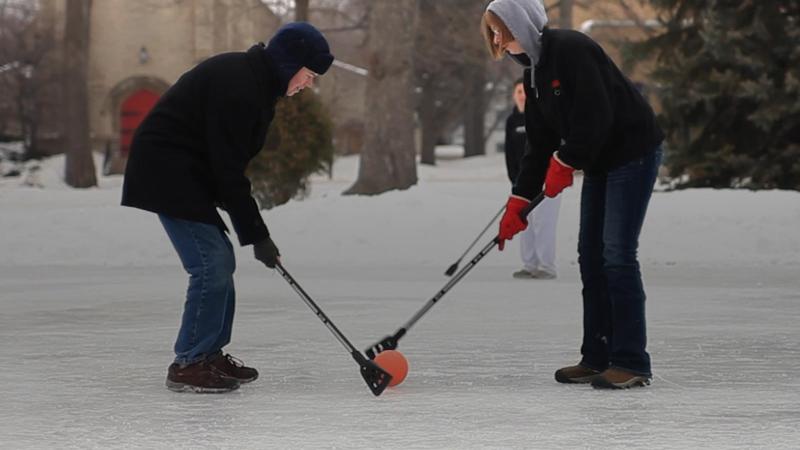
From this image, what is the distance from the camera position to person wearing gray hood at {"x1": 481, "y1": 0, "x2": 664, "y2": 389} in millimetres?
6496

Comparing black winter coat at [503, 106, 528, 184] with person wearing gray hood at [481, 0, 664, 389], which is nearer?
person wearing gray hood at [481, 0, 664, 389]

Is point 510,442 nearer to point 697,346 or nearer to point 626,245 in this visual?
point 626,245

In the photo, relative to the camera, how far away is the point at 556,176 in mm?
6590

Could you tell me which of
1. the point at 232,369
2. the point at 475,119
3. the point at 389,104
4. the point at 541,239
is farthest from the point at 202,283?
the point at 475,119

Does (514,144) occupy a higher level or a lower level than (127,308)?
higher

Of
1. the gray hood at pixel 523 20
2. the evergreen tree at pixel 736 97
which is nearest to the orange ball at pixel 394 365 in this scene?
the gray hood at pixel 523 20

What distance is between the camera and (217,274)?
22.2 feet

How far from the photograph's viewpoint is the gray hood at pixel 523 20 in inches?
256

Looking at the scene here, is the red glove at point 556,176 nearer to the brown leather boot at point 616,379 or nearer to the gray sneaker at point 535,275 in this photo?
the brown leather boot at point 616,379

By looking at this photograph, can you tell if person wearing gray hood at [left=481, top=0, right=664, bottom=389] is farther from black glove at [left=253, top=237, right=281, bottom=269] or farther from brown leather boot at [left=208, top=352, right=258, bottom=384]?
brown leather boot at [left=208, top=352, right=258, bottom=384]

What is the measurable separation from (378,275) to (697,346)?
548 cm

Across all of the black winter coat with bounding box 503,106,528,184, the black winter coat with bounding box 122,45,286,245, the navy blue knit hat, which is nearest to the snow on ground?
the black winter coat with bounding box 122,45,286,245

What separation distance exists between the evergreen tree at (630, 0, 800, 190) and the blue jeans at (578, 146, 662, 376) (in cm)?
1343

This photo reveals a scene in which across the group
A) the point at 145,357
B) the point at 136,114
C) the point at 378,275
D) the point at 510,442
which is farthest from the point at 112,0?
the point at 510,442
